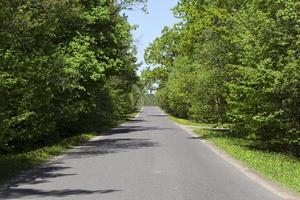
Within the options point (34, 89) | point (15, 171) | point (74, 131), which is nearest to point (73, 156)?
point (34, 89)

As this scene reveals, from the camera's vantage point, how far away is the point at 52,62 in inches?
952

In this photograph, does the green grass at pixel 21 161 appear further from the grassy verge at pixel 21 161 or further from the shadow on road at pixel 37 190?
the shadow on road at pixel 37 190

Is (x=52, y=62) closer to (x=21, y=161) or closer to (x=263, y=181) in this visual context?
(x=21, y=161)

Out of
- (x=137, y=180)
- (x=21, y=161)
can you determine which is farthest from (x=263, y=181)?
(x=21, y=161)

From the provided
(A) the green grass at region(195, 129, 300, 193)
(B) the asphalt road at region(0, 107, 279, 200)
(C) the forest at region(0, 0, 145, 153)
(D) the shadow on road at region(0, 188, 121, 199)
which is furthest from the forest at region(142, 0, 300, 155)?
(D) the shadow on road at region(0, 188, 121, 199)

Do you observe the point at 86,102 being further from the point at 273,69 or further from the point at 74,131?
the point at 273,69

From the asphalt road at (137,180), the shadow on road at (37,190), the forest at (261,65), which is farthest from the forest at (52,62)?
the forest at (261,65)

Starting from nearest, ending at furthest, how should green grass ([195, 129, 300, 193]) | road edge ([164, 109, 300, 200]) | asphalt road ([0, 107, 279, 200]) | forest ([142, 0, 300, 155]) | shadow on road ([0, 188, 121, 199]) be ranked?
shadow on road ([0, 188, 121, 199]) → asphalt road ([0, 107, 279, 200]) → road edge ([164, 109, 300, 200]) → green grass ([195, 129, 300, 193]) → forest ([142, 0, 300, 155])

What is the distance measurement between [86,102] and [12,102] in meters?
14.0

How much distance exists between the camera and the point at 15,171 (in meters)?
16.1

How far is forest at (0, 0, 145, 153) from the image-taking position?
56.6ft

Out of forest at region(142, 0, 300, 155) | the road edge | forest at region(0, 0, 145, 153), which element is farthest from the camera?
forest at region(142, 0, 300, 155)

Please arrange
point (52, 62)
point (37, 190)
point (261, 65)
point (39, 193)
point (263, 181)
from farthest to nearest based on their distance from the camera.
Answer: point (52, 62), point (261, 65), point (263, 181), point (37, 190), point (39, 193)

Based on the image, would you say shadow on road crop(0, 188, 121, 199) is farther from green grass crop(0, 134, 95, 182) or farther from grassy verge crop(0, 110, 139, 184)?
green grass crop(0, 134, 95, 182)
